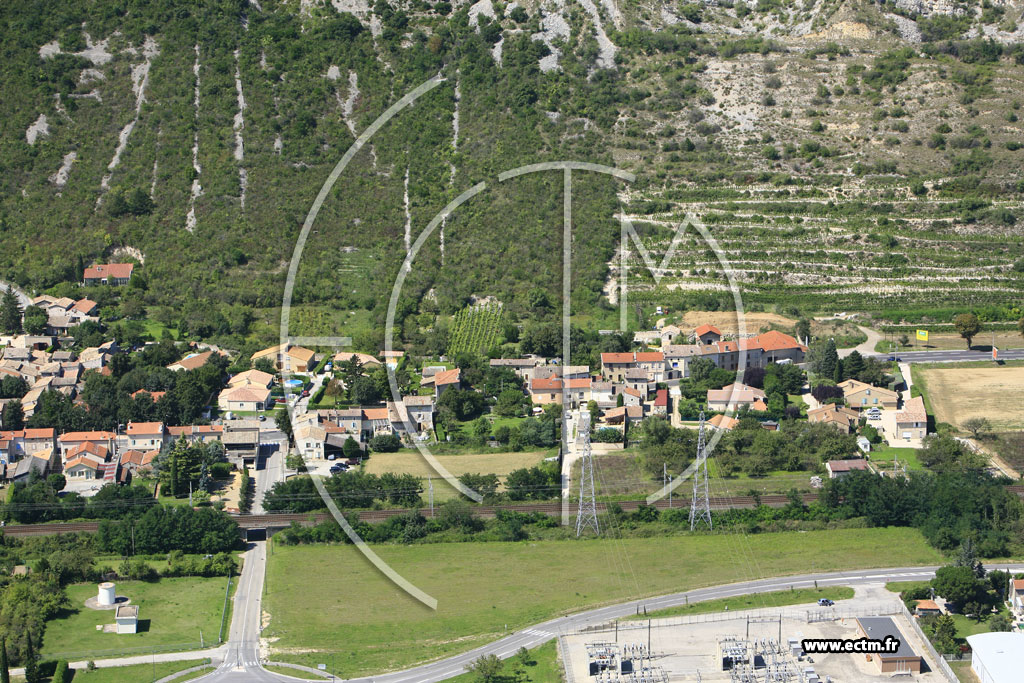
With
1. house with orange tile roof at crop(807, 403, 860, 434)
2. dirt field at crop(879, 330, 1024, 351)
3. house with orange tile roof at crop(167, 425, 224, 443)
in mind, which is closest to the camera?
house with orange tile roof at crop(167, 425, 224, 443)

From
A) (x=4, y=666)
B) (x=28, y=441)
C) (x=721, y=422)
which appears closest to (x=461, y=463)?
(x=721, y=422)

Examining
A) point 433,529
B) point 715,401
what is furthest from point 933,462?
point 433,529

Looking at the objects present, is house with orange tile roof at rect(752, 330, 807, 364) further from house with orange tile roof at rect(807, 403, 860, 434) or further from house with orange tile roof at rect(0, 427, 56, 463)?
house with orange tile roof at rect(0, 427, 56, 463)

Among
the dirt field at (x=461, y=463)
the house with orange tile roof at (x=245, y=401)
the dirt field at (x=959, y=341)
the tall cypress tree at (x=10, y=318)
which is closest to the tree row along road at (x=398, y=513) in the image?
the dirt field at (x=461, y=463)

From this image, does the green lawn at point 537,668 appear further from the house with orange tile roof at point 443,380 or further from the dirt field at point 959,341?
the dirt field at point 959,341

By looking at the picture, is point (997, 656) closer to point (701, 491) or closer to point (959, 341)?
point (701, 491)

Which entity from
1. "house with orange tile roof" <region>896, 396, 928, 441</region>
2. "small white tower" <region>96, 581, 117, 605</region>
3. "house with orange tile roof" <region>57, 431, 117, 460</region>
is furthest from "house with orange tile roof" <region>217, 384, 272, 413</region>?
"house with orange tile roof" <region>896, 396, 928, 441</region>
